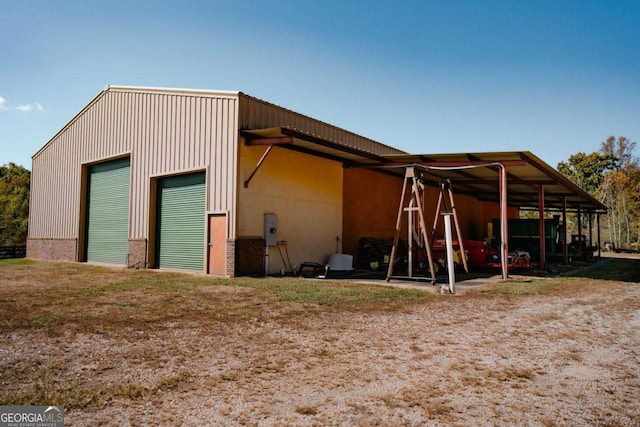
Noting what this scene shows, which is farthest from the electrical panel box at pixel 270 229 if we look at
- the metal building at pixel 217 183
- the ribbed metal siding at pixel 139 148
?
the ribbed metal siding at pixel 139 148

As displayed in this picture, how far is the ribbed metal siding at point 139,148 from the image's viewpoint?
45.4ft

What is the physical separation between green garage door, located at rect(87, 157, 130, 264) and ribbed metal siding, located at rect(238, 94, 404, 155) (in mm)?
6841

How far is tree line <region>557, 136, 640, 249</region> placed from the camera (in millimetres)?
41750

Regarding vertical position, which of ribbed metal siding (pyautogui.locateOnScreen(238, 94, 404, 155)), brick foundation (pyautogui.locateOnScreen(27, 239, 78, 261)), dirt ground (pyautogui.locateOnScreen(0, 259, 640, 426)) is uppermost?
ribbed metal siding (pyautogui.locateOnScreen(238, 94, 404, 155))

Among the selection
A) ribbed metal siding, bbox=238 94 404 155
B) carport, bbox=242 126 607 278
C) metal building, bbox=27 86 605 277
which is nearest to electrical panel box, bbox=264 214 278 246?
metal building, bbox=27 86 605 277

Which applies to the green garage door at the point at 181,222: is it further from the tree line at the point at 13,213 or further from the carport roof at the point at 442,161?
the tree line at the point at 13,213

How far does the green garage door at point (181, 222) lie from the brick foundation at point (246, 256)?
1814 mm

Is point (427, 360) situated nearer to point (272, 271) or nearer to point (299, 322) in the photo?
point (299, 322)

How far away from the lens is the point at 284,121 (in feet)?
52.4

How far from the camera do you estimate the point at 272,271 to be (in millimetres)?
14492

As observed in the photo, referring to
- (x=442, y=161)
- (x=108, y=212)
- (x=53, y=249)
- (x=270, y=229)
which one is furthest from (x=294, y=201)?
(x=53, y=249)

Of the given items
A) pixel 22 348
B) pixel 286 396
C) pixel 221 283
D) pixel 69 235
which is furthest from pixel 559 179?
pixel 69 235

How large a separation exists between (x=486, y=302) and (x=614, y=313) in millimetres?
2164

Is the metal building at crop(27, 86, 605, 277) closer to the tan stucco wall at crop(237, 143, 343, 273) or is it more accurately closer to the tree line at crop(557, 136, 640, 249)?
the tan stucco wall at crop(237, 143, 343, 273)
